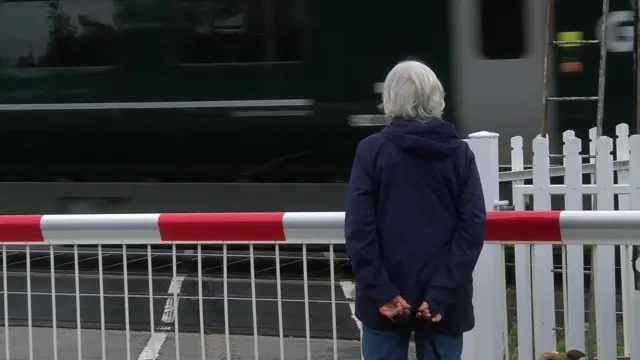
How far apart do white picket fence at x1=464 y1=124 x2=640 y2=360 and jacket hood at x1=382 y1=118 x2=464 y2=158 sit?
1.06 m

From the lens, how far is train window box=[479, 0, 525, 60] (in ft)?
26.5

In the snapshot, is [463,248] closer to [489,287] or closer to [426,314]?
[426,314]

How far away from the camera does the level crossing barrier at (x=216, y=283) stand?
3803mm

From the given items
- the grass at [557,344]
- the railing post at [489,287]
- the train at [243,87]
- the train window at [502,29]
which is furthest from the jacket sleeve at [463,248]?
the train window at [502,29]

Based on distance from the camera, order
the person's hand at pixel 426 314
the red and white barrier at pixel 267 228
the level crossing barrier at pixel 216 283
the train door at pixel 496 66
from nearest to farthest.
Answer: the person's hand at pixel 426 314 → the red and white barrier at pixel 267 228 → the level crossing barrier at pixel 216 283 → the train door at pixel 496 66

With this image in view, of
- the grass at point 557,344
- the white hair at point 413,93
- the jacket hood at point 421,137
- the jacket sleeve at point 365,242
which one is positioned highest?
the white hair at point 413,93

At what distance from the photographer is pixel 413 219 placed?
3084 mm

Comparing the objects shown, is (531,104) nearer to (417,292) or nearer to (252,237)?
(252,237)

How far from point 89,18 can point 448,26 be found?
10.9 ft

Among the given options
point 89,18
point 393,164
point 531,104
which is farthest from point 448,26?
point 393,164

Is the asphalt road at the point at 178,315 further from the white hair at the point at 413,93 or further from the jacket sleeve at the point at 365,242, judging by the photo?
the white hair at the point at 413,93

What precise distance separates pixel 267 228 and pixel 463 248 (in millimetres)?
993

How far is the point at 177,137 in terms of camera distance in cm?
877

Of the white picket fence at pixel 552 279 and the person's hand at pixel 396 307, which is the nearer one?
the person's hand at pixel 396 307
